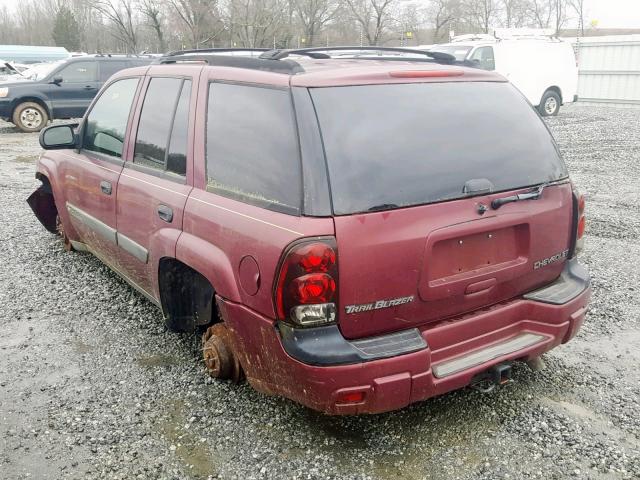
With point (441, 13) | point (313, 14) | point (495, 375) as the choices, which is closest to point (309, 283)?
point (495, 375)

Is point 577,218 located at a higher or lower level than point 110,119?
lower

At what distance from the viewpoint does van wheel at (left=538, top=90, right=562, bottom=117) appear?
55.6 feet

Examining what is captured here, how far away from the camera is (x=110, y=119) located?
437 centimetres

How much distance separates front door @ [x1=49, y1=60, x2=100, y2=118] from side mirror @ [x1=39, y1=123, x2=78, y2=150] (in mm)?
11039

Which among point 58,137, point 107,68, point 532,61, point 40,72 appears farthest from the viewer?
point 532,61

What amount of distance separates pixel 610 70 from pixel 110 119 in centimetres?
2146

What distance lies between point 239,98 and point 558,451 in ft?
7.49

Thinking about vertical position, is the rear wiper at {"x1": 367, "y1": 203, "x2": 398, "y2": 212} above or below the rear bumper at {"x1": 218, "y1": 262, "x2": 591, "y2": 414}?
above

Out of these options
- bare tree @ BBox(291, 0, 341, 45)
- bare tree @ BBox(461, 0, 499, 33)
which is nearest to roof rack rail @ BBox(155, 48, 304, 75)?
bare tree @ BBox(291, 0, 341, 45)

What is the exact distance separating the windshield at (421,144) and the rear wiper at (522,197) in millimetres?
45

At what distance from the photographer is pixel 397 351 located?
256 centimetres

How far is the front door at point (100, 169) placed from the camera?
13.5 feet

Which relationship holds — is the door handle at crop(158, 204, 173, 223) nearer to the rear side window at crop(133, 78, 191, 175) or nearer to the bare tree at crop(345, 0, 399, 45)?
the rear side window at crop(133, 78, 191, 175)

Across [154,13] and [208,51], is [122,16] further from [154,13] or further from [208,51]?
[208,51]
